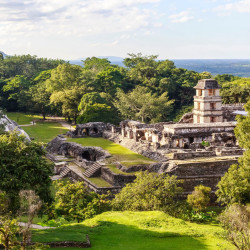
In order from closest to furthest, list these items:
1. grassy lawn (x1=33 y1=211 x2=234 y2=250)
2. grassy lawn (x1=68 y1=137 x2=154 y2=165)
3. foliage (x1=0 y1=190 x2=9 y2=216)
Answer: foliage (x1=0 y1=190 x2=9 y2=216), grassy lawn (x1=33 y1=211 x2=234 y2=250), grassy lawn (x1=68 y1=137 x2=154 y2=165)

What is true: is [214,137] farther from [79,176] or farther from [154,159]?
[79,176]

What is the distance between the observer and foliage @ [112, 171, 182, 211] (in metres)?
22.0

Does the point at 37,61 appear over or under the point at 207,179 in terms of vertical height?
over

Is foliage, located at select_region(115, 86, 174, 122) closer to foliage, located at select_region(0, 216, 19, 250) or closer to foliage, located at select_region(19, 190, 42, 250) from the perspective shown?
foliage, located at select_region(19, 190, 42, 250)

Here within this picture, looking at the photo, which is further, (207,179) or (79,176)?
(79,176)

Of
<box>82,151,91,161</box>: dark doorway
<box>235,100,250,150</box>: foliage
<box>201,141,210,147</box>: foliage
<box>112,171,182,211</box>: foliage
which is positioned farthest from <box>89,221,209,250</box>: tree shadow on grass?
<box>82,151,91,161</box>: dark doorway

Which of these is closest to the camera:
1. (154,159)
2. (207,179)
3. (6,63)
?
(207,179)

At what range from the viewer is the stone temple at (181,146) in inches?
1061

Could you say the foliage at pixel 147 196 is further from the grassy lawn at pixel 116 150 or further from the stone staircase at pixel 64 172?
the stone staircase at pixel 64 172

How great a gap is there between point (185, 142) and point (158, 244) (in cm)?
1710

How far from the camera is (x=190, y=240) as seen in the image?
17.8 metres

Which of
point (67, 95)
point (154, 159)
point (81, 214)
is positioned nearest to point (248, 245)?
point (81, 214)

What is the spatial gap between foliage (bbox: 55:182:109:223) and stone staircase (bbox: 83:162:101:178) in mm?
6824

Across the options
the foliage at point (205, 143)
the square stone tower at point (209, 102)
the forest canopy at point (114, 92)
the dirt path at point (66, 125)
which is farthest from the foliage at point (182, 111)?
the foliage at point (205, 143)
